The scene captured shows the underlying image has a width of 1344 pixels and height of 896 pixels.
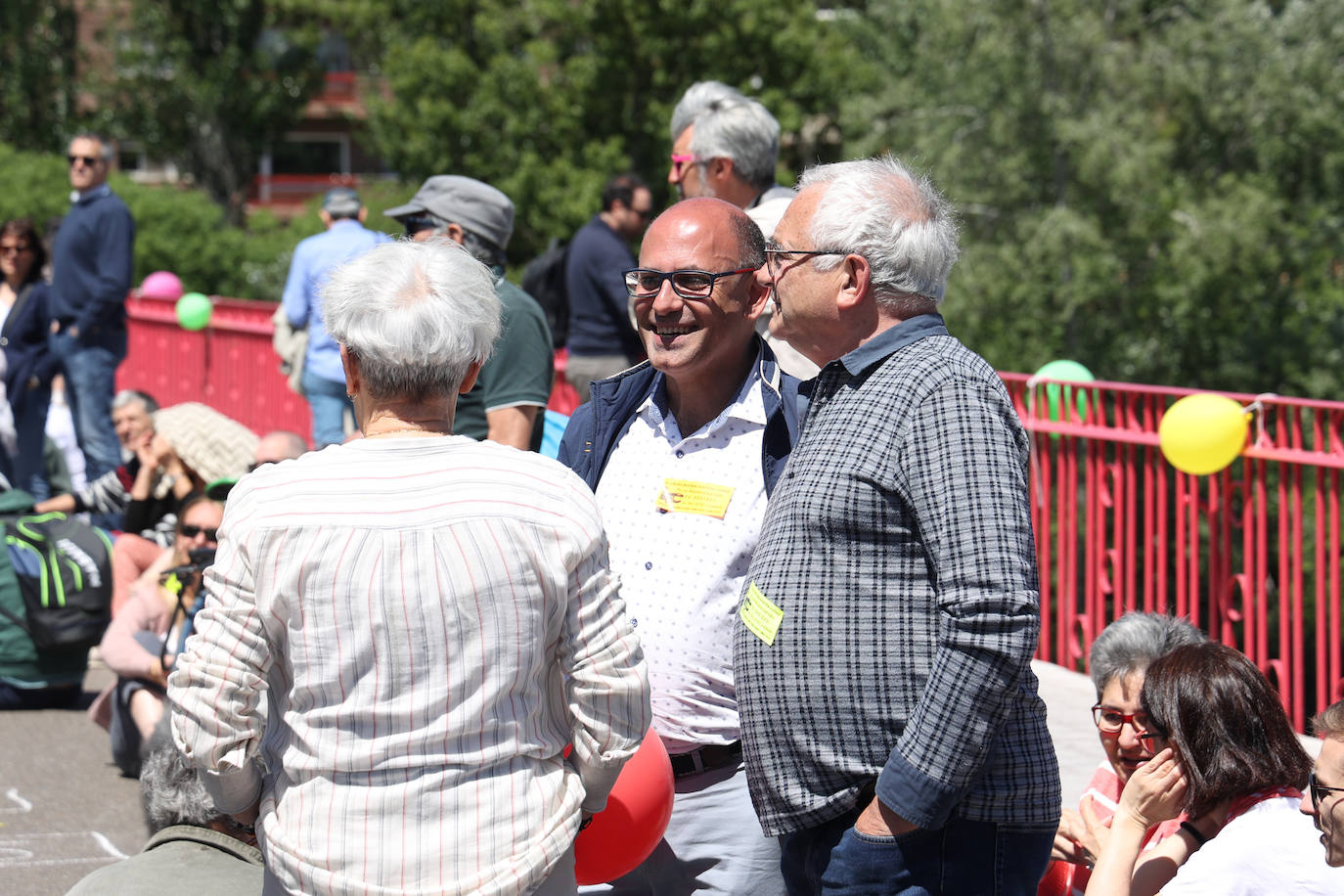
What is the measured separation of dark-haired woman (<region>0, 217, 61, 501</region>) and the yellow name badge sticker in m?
6.80

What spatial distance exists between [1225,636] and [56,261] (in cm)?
601

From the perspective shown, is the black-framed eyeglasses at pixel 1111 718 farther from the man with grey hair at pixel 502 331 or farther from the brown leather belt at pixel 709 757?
the man with grey hair at pixel 502 331

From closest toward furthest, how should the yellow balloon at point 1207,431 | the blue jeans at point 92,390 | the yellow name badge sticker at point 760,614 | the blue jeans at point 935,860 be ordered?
the blue jeans at point 935,860, the yellow name badge sticker at point 760,614, the yellow balloon at point 1207,431, the blue jeans at point 92,390

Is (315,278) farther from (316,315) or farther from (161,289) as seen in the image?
(161,289)

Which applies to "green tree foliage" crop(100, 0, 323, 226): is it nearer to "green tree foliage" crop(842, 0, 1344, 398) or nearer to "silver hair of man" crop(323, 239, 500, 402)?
"green tree foliage" crop(842, 0, 1344, 398)

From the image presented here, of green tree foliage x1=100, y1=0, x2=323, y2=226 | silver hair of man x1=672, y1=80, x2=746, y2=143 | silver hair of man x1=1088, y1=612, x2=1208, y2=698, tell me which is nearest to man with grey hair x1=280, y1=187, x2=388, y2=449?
silver hair of man x1=672, y1=80, x2=746, y2=143

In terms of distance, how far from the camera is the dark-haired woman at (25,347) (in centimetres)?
830

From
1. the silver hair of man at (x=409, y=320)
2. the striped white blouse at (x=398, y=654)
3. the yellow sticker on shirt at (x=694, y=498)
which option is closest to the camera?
the striped white blouse at (x=398, y=654)

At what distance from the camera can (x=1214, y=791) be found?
2.86 meters

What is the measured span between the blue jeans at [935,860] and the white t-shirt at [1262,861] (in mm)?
528

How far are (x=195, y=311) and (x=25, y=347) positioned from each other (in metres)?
2.86

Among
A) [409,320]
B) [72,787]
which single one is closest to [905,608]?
[409,320]

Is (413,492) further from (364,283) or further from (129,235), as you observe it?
(129,235)

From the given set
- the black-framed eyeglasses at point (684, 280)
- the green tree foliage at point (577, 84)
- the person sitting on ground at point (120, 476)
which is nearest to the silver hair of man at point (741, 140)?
the black-framed eyeglasses at point (684, 280)
